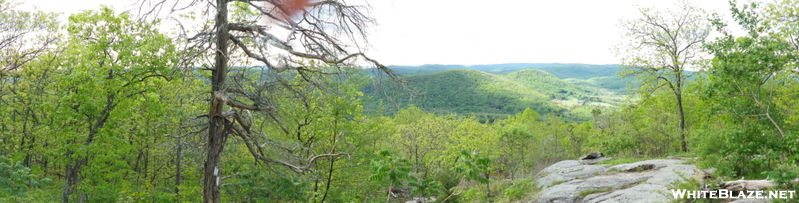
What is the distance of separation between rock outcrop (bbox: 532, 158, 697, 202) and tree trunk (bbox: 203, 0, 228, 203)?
9836 millimetres

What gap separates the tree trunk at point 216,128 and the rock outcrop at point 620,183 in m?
9.84

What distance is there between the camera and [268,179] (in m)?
9.05

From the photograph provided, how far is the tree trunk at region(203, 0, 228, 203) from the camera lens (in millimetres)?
5246

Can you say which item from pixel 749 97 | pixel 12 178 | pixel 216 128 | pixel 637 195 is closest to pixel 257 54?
pixel 216 128

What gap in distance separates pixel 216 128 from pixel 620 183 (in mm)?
13502

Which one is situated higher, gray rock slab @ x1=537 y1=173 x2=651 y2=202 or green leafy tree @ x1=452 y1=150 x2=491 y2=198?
green leafy tree @ x1=452 y1=150 x2=491 y2=198

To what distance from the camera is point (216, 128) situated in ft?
17.7

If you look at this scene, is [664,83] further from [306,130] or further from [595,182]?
[306,130]

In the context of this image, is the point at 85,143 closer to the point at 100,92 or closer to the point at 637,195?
the point at 100,92

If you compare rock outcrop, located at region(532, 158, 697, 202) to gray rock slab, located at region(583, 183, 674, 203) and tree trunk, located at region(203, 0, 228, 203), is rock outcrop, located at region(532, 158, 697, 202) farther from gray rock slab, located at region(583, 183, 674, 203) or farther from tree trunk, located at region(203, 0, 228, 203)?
tree trunk, located at region(203, 0, 228, 203)

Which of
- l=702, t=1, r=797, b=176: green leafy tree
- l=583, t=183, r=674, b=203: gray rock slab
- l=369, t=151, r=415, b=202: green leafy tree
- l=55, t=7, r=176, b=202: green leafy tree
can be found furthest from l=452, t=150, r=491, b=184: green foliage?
l=55, t=7, r=176, b=202: green leafy tree

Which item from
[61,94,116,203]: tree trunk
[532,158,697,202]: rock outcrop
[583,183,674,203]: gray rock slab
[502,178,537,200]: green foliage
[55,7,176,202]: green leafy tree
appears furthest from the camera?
[502,178,537,200]: green foliage

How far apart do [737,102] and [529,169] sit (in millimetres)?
22829

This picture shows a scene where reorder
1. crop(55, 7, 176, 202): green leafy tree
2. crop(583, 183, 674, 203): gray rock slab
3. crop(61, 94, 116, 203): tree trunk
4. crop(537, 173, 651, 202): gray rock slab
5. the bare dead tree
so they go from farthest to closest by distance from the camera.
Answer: crop(61, 94, 116, 203): tree trunk, crop(55, 7, 176, 202): green leafy tree, crop(537, 173, 651, 202): gray rock slab, crop(583, 183, 674, 203): gray rock slab, the bare dead tree
